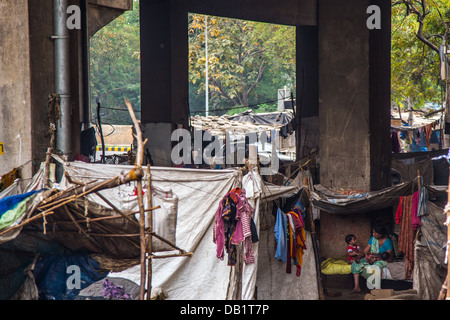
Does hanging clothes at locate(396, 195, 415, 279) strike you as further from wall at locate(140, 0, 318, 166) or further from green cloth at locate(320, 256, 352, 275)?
wall at locate(140, 0, 318, 166)

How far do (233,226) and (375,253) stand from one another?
385 centimetres

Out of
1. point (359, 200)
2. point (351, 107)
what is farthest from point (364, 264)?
point (351, 107)

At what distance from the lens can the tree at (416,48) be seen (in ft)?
56.3

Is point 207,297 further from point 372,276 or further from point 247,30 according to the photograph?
point 247,30

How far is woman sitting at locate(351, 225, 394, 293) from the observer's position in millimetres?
10539

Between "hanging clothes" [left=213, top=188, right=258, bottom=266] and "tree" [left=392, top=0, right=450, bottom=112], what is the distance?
1040 cm

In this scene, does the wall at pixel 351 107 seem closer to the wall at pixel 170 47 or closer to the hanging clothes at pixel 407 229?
the hanging clothes at pixel 407 229

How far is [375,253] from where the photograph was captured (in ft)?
34.9

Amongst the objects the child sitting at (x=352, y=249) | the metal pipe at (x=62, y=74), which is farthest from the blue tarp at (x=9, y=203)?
the child sitting at (x=352, y=249)

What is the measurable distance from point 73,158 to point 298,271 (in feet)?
13.2

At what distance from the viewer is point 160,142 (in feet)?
52.0

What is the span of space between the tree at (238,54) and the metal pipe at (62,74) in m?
20.1

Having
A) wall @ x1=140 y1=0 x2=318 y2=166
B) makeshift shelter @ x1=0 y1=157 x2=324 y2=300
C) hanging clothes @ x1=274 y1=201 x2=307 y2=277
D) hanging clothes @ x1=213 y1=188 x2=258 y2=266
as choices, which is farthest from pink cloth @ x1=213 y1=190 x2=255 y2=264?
wall @ x1=140 y1=0 x2=318 y2=166
